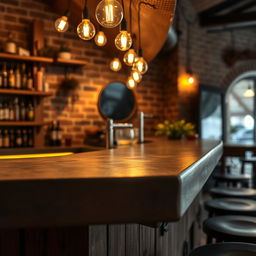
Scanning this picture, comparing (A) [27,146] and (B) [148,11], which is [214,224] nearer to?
(B) [148,11]

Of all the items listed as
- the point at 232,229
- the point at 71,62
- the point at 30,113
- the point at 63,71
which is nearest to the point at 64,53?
the point at 71,62

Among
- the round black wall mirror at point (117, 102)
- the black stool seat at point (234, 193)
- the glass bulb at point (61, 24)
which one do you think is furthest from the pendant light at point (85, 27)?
the round black wall mirror at point (117, 102)

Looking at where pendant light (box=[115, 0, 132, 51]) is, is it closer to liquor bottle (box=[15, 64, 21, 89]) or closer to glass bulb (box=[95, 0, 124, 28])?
glass bulb (box=[95, 0, 124, 28])

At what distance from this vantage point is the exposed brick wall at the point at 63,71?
387 cm

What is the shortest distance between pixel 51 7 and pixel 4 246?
12.3ft

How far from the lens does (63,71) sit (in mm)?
4258

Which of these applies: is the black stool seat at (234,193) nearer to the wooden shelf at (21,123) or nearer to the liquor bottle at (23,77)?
the wooden shelf at (21,123)

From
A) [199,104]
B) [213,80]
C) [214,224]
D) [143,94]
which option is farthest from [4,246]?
[213,80]

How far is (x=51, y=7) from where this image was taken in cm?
412

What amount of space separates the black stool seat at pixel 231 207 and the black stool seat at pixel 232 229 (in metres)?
0.23

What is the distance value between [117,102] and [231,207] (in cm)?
301

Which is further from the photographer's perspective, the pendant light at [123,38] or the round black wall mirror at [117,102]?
the round black wall mirror at [117,102]

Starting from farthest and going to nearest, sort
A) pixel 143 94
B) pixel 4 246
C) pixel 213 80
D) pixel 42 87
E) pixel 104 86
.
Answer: pixel 213 80 → pixel 143 94 → pixel 104 86 → pixel 42 87 → pixel 4 246

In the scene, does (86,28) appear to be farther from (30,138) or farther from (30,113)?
(30,138)
